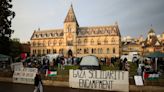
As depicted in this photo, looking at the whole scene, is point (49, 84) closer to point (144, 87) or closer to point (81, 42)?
point (144, 87)

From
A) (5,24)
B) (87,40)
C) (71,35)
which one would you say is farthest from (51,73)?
(87,40)

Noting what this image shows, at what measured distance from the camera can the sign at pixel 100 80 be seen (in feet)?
54.2

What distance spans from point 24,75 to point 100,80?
813 centimetres

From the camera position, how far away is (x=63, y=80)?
62.2 feet

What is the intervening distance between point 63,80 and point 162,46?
303ft

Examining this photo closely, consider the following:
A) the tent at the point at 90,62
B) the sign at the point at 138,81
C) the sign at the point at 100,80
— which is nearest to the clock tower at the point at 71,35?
the tent at the point at 90,62

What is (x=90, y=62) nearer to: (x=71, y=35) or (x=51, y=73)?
(x=51, y=73)

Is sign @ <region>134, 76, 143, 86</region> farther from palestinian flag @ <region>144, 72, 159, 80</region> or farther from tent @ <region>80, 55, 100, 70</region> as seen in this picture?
tent @ <region>80, 55, 100, 70</region>

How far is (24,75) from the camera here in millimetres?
20547

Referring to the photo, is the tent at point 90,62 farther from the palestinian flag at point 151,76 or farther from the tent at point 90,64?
Answer: the palestinian flag at point 151,76

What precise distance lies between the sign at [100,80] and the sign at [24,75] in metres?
4.18

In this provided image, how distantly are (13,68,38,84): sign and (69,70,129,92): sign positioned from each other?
418cm

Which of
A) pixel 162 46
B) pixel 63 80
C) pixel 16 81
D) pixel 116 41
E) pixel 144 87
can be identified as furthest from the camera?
pixel 162 46

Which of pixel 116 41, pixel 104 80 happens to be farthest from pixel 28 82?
pixel 116 41
